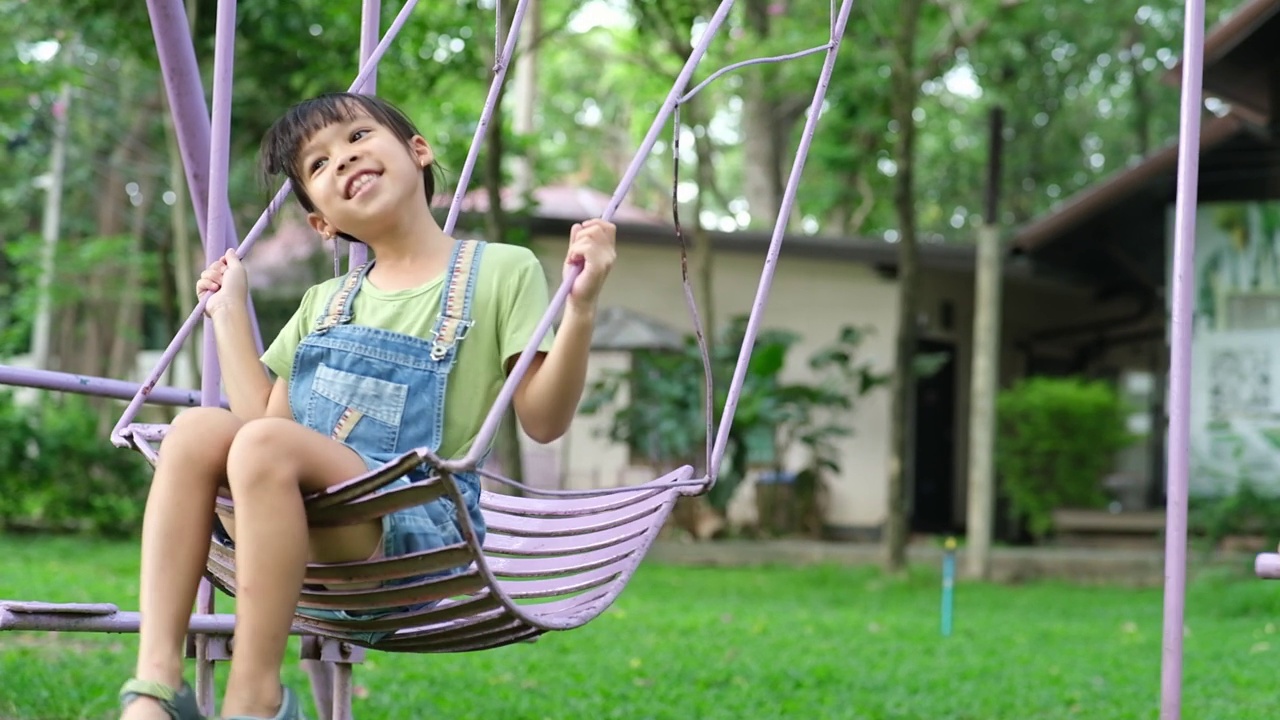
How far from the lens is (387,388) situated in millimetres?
2412

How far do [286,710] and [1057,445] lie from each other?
10.4m

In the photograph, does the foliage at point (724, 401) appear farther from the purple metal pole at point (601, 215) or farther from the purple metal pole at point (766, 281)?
the purple metal pole at point (766, 281)

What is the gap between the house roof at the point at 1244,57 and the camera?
27.8 ft

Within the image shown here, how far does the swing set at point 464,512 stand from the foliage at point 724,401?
832cm

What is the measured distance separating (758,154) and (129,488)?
888 cm

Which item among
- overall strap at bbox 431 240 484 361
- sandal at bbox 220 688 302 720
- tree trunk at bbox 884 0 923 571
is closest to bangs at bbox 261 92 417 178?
overall strap at bbox 431 240 484 361

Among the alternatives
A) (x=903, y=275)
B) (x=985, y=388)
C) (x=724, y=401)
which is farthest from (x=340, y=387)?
(x=724, y=401)

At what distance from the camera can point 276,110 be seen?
10.9 meters

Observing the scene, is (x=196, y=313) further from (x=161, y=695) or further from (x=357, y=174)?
(x=161, y=695)

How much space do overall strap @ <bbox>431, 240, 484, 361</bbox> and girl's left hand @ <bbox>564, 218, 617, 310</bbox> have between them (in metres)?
0.23

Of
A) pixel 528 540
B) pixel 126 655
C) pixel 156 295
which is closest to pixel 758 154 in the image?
pixel 156 295

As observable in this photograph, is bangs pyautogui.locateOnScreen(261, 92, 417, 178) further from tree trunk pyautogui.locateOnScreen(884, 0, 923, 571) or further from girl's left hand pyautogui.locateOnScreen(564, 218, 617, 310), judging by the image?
tree trunk pyautogui.locateOnScreen(884, 0, 923, 571)

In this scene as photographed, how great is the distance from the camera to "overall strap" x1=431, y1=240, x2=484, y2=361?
2441mm

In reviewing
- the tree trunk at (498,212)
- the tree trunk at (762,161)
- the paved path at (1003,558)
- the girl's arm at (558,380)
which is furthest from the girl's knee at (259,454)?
the tree trunk at (762,161)
